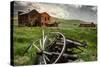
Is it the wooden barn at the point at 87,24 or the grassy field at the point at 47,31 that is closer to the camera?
the grassy field at the point at 47,31

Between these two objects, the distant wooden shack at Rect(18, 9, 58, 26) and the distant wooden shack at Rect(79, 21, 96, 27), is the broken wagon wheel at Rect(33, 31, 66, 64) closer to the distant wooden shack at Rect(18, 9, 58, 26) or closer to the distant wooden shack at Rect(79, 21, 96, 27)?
the distant wooden shack at Rect(18, 9, 58, 26)

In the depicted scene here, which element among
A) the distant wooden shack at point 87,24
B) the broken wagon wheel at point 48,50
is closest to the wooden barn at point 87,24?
the distant wooden shack at point 87,24

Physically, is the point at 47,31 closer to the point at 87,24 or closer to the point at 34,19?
the point at 34,19

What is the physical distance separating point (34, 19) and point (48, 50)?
1.11 feet

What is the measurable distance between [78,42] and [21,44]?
2.00 ft

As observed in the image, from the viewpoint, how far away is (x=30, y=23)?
1.81 m

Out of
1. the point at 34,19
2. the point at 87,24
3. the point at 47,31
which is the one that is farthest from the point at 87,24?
the point at 34,19

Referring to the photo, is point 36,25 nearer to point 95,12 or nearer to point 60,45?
point 60,45

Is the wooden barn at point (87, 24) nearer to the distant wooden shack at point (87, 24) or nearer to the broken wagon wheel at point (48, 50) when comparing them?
the distant wooden shack at point (87, 24)

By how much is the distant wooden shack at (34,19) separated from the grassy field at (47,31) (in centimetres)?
5

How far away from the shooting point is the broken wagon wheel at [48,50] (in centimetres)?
183

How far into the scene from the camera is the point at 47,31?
73.3 inches

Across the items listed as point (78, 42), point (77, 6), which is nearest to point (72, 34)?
point (78, 42)

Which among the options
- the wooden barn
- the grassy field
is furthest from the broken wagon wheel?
the wooden barn
